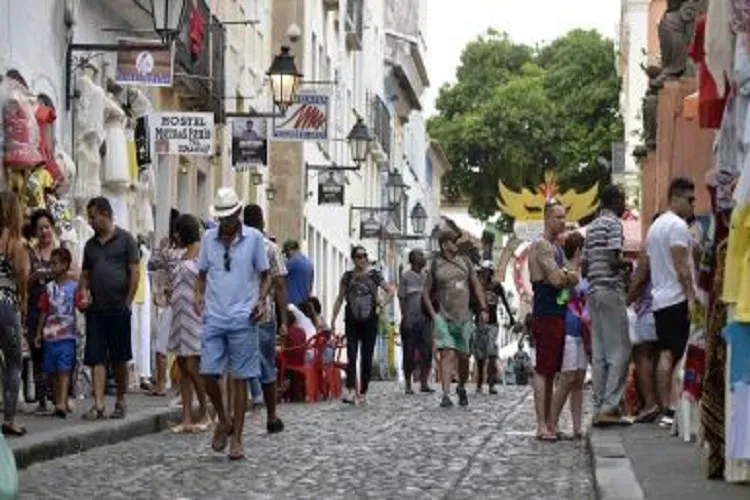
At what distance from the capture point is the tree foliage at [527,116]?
322 ft

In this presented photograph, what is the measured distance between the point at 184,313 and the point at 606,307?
3.47m

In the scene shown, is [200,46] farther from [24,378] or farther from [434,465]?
[434,465]

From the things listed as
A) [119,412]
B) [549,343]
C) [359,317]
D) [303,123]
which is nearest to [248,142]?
[303,123]

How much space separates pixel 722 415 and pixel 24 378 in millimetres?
9912

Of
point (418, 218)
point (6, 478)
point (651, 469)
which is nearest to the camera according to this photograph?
point (6, 478)

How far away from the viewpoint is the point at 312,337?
86.6ft

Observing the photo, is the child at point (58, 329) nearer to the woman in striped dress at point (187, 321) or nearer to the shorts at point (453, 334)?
the woman in striped dress at point (187, 321)

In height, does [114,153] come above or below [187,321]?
above

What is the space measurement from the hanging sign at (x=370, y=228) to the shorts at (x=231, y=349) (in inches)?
1595

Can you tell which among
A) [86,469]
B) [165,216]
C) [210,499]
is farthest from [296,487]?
[165,216]

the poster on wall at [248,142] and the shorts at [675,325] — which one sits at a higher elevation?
the poster on wall at [248,142]

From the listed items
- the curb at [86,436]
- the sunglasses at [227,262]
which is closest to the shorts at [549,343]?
the sunglasses at [227,262]

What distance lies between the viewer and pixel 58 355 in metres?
19.5

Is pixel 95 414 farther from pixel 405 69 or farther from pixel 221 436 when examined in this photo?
pixel 405 69
